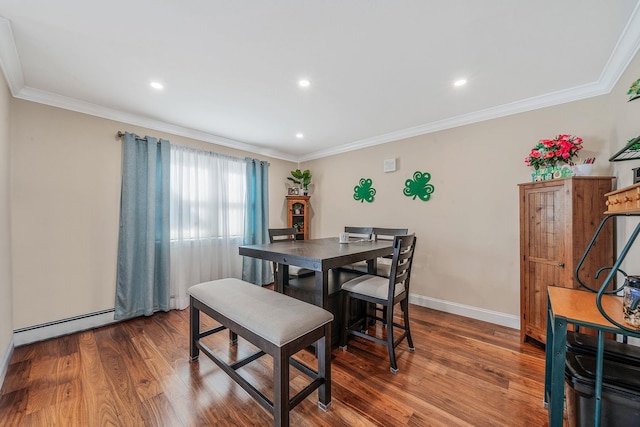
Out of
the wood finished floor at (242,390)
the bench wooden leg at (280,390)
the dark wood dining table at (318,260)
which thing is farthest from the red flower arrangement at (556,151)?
the bench wooden leg at (280,390)

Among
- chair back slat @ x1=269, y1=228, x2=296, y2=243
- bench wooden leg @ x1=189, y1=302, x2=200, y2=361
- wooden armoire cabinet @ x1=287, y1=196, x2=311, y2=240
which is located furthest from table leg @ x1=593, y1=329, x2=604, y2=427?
wooden armoire cabinet @ x1=287, y1=196, x2=311, y2=240

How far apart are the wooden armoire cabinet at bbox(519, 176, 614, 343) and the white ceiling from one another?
99cm

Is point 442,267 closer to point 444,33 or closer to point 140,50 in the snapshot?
point 444,33

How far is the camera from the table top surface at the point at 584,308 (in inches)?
41.4

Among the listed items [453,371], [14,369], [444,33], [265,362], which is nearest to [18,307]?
[14,369]

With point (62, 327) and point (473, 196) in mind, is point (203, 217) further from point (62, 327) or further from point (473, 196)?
point (473, 196)

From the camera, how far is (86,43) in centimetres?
176

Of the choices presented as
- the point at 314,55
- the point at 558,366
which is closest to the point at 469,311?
the point at 558,366

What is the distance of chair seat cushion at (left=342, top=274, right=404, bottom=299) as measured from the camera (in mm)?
2098

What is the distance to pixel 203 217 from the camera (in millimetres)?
3607

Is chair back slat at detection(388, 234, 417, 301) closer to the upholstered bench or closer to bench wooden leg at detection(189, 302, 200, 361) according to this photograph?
the upholstered bench

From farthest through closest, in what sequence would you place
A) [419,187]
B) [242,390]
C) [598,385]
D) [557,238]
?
[419,187] < [557,238] < [242,390] < [598,385]

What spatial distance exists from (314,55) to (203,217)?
2700 mm

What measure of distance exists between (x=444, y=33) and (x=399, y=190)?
85.8 inches
